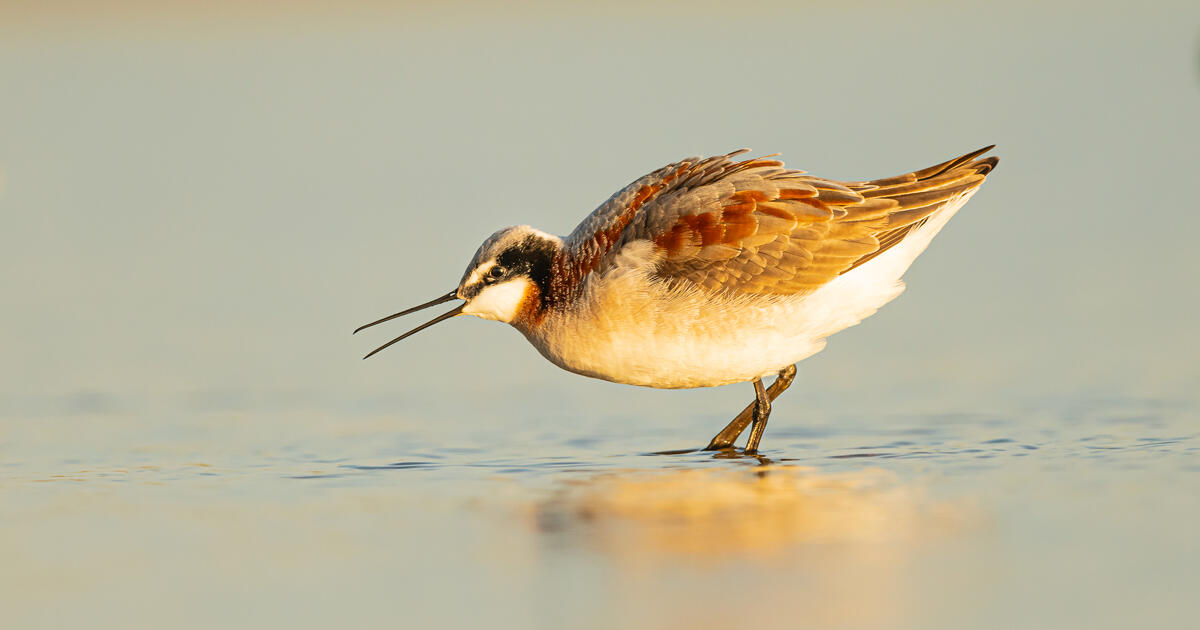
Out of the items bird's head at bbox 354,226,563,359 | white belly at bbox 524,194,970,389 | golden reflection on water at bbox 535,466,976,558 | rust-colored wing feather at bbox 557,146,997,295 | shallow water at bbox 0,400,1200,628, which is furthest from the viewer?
bird's head at bbox 354,226,563,359

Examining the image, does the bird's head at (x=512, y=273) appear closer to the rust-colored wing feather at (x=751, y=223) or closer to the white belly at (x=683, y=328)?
the rust-colored wing feather at (x=751, y=223)

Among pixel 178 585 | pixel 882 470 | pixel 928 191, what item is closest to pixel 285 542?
pixel 178 585

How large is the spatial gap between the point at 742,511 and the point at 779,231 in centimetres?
284

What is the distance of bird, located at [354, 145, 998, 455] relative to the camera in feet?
34.4

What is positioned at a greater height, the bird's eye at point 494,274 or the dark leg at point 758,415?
the bird's eye at point 494,274

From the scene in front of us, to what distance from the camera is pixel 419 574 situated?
7.31m

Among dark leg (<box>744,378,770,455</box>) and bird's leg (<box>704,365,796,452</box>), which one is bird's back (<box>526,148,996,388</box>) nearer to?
dark leg (<box>744,378,770,455</box>)

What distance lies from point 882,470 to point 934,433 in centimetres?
157

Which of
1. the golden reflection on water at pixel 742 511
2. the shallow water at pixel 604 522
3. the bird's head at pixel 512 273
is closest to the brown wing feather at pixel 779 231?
the bird's head at pixel 512 273

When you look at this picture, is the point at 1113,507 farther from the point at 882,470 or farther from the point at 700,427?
the point at 700,427

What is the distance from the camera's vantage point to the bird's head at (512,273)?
11.0 m

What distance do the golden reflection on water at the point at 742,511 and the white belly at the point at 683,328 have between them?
917mm

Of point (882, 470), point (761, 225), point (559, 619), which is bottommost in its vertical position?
point (559, 619)

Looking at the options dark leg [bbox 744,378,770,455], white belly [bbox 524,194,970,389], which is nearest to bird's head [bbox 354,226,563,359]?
white belly [bbox 524,194,970,389]
